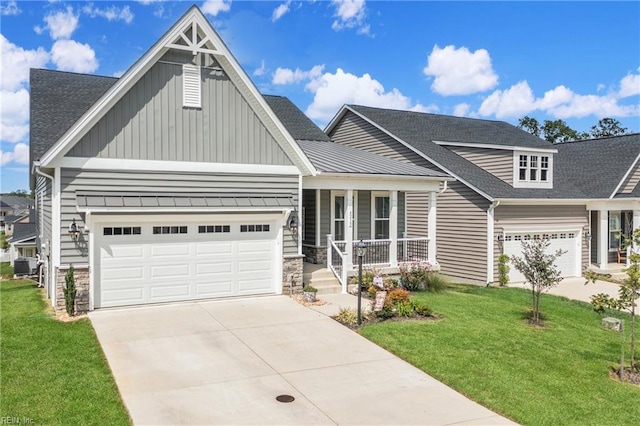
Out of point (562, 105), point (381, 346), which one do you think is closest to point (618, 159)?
point (381, 346)

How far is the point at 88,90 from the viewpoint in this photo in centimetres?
1619

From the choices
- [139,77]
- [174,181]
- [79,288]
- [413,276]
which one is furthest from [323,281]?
[139,77]

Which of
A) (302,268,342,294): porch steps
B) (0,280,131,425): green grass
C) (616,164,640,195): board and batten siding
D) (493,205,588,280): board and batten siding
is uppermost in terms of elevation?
(616,164,640,195): board and batten siding

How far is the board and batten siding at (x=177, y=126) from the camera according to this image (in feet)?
39.1

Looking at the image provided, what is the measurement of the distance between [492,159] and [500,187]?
2025mm

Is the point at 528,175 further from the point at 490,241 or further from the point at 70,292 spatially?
the point at 70,292

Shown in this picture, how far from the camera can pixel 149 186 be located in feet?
40.6

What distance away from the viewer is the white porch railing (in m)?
15.5

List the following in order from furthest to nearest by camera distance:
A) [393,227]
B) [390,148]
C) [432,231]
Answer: [390,148] → [432,231] → [393,227]

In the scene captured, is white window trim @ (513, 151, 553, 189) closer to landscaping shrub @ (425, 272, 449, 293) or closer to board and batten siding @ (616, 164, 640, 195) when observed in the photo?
board and batten siding @ (616, 164, 640, 195)

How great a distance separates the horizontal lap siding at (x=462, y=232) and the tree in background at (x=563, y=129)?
47981 mm

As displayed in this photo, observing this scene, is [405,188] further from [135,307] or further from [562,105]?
[562,105]

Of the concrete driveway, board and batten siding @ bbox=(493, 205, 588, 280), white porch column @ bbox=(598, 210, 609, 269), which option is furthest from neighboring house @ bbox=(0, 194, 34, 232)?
white porch column @ bbox=(598, 210, 609, 269)

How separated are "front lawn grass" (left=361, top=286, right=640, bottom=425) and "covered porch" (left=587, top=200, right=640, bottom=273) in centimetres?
955
